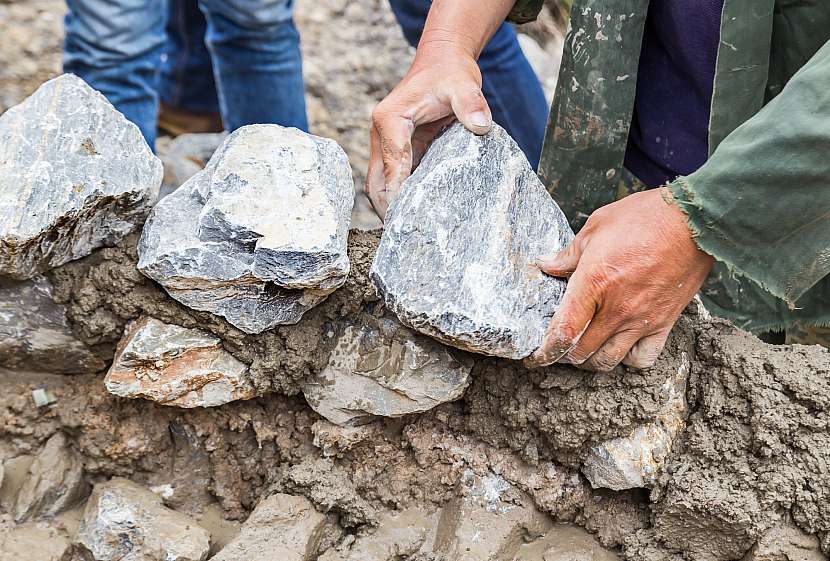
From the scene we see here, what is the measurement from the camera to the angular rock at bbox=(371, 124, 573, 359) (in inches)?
57.2

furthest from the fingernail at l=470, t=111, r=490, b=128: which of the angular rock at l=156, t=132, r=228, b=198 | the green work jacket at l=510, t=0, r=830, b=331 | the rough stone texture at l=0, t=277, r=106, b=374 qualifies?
the angular rock at l=156, t=132, r=228, b=198

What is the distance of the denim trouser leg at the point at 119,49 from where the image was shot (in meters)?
2.41

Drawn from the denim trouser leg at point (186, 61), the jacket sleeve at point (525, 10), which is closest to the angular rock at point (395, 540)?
the jacket sleeve at point (525, 10)

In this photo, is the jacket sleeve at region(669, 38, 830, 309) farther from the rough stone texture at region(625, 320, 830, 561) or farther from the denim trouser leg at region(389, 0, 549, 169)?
the denim trouser leg at region(389, 0, 549, 169)

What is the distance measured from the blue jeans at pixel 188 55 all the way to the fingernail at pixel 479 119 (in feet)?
4.00

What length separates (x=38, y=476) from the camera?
1721 millimetres

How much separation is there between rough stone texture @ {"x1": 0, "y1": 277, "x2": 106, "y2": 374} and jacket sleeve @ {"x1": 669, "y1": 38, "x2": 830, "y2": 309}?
1189 mm

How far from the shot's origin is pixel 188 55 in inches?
132

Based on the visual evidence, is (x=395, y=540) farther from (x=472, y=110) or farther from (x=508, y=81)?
(x=508, y=81)

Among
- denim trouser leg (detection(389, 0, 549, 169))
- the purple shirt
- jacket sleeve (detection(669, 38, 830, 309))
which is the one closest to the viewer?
jacket sleeve (detection(669, 38, 830, 309))

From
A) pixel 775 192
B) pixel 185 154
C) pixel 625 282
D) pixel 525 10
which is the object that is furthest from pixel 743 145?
pixel 185 154

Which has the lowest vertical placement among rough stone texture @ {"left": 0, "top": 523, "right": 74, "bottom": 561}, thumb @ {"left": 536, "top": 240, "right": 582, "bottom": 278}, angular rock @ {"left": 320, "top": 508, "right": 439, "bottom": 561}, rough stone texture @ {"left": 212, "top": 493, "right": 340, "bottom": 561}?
rough stone texture @ {"left": 0, "top": 523, "right": 74, "bottom": 561}

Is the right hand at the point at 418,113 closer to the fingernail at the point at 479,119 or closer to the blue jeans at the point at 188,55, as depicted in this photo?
the fingernail at the point at 479,119

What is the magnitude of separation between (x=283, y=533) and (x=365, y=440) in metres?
0.24
